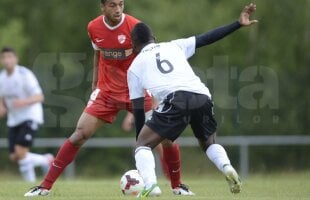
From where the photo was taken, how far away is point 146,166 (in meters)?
8.48

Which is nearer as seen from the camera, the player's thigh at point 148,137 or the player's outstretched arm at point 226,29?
the player's thigh at point 148,137

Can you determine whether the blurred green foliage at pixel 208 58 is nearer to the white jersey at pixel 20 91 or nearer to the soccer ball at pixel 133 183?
the white jersey at pixel 20 91

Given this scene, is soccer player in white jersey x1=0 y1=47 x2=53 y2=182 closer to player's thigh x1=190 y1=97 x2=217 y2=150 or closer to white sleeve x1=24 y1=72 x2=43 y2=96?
white sleeve x1=24 y1=72 x2=43 y2=96

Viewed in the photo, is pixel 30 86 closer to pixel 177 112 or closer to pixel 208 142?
pixel 208 142

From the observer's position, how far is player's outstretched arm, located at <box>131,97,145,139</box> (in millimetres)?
8798

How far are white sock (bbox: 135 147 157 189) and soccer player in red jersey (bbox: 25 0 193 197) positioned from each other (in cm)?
137

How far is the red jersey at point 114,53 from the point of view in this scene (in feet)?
33.7

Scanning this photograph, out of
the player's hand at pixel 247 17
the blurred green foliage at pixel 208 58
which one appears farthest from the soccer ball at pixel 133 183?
the blurred green foliage at pixel 208 58

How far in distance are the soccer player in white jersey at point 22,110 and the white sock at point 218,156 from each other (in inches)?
298

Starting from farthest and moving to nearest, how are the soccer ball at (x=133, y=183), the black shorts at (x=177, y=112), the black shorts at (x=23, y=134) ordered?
the black shorts at (x=23, y=134) → the soccer ball at (x=133, y=183) → the black shorts at (x=177, y=112)

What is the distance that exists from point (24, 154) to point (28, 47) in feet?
37.8

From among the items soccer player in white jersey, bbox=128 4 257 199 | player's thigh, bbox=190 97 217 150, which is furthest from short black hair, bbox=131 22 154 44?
player's thigh, bbox=190 97 217 150

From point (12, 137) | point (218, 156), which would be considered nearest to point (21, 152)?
point (12, 137)

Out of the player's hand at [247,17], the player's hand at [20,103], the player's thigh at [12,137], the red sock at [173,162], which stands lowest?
the player's thigh at [12,137]
